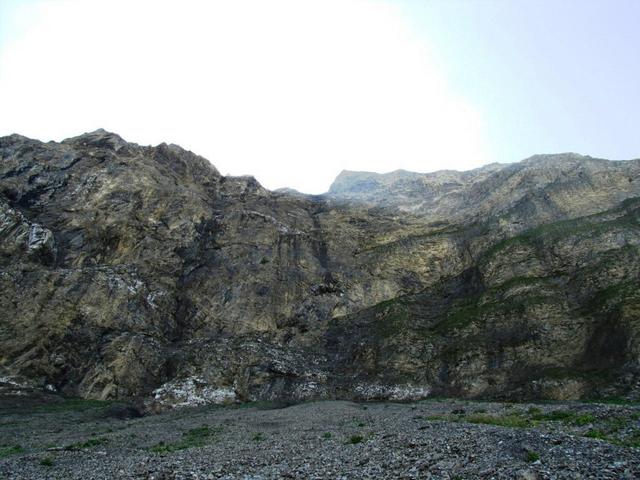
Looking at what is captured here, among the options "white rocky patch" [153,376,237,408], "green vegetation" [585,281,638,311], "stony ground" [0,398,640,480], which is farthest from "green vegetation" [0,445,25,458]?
"green vegetation" [585,281,638,311]

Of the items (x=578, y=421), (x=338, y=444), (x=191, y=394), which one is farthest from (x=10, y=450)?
(x=578, y=421)

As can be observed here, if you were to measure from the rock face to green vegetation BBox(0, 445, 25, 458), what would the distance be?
26974 mm

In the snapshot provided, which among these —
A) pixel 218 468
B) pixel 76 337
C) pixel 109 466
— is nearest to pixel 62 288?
pixel 76 337

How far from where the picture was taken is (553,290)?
7250 cm

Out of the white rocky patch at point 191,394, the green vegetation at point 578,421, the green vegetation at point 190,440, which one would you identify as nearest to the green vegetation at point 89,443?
the green vegetation at point 190,440

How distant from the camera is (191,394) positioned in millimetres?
66312

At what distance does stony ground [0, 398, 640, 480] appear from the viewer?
70.9 feet

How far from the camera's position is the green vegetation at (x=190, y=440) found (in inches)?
1368

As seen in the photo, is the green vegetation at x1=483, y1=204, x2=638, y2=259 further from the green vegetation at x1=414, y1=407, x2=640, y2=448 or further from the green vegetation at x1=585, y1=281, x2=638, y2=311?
the green vegetation at x1=414, y1=407, x2=640, y2=448

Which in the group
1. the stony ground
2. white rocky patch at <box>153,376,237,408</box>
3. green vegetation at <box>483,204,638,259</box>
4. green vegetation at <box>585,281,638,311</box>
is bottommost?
white rocky patch at <box>153,376,237,408</box>

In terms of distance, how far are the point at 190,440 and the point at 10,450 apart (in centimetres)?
1200

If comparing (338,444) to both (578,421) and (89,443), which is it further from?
(89,443)

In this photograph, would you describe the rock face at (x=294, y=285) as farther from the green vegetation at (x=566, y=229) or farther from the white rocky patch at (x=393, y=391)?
the green vegetation at (x=566, y=229)

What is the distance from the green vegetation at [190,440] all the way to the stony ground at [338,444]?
0.32ft
